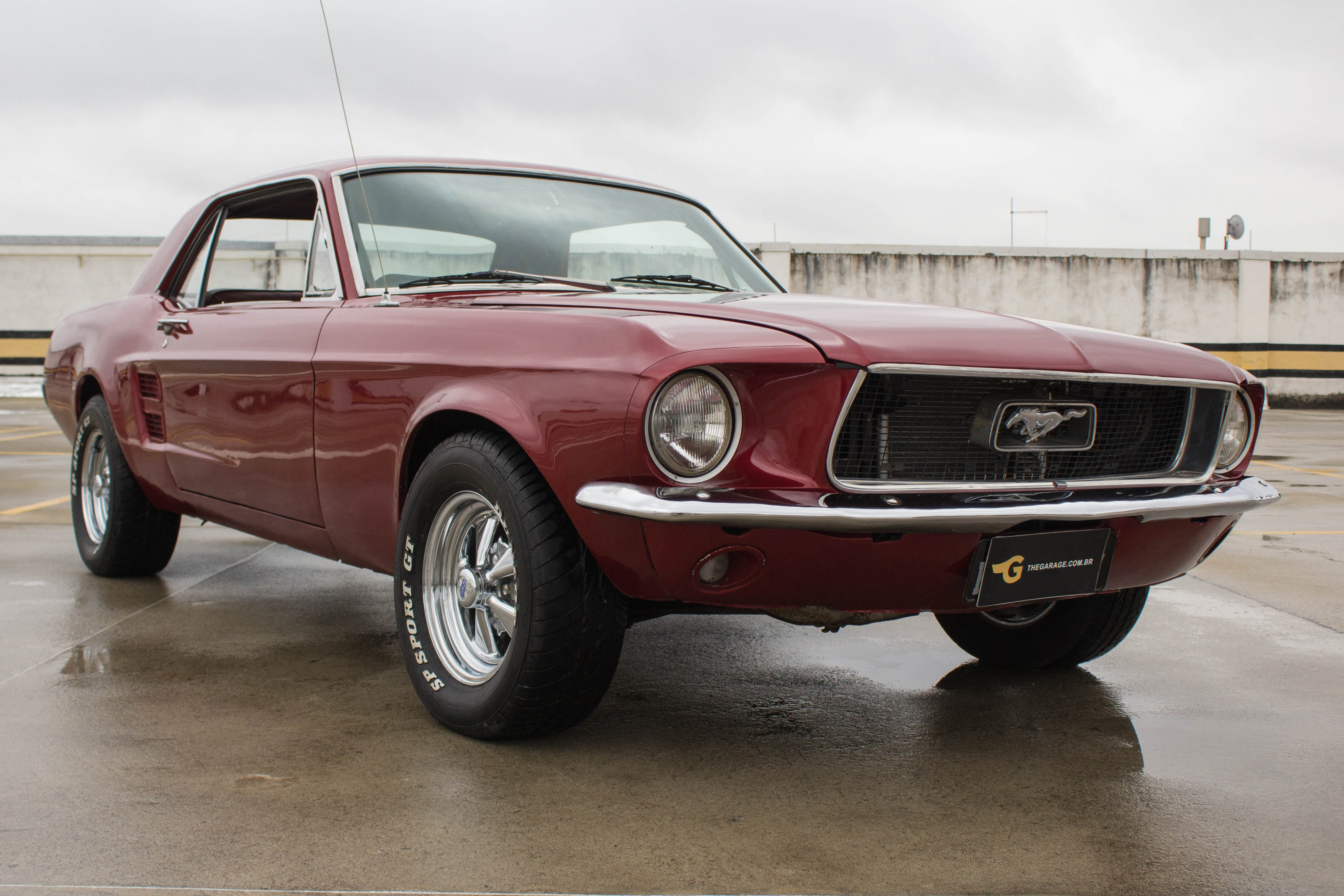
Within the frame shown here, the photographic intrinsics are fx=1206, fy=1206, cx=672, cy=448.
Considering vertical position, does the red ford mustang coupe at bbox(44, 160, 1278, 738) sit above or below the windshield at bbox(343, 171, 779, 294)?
below

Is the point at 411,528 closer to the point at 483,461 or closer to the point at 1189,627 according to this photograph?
the point at 483,461

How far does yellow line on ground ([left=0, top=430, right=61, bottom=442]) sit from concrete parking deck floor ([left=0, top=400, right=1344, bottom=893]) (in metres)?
7.90

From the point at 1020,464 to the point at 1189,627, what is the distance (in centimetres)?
186

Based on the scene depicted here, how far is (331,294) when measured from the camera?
3.36 meters

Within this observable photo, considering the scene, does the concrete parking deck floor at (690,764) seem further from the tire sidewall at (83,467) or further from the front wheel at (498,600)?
the tire sidewall at (83,467)

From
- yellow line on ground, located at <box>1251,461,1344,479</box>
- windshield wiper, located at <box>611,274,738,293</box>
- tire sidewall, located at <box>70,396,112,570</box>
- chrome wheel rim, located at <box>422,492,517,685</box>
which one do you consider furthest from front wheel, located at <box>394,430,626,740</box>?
yellow line on ground, located at <box>1251,461,1344,479</box>

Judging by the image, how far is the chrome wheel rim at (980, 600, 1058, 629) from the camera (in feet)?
11.2

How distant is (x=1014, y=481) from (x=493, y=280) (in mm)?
1501

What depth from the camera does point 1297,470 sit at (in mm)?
9594

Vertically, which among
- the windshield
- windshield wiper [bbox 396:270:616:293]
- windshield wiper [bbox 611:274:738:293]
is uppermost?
the windshield

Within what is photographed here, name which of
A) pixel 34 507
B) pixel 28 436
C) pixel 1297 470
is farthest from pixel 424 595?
pixel 28 436

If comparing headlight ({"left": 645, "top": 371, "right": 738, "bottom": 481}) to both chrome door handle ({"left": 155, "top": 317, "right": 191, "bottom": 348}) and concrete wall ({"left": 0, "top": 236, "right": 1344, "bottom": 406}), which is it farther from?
concrete wall ({"left": 0, "top": 236, "right": 1344, "bottom": 406})

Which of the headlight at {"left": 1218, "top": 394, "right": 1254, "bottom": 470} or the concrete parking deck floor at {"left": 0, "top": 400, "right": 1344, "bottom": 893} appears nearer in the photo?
the concrete parking deck floor at {"left": 0, "top": 400, "right": 1344, "bottom": 893}

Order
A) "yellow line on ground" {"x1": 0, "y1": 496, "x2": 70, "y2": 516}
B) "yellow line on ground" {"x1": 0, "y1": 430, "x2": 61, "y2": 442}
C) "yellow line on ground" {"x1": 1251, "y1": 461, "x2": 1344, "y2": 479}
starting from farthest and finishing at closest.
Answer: "yellow line on ground" {"x1": 0, "y1": 430, "x2": 61, "y2": 442} < "yellow line on ground" {"x1": 1251, "y1": 461, "x2": 1344, "y2": 479} < "yellow line on ground" {"x1": 0, "y1": 496, "x2": 70, "y2": 516}
